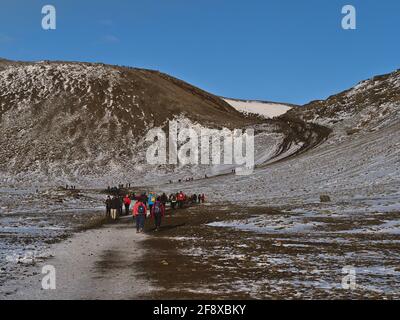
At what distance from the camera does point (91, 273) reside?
14.0 meters

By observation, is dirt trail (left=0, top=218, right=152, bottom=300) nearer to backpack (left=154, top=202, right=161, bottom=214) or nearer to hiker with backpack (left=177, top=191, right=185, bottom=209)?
backpack (left=154, top=202, right=161, bottom=214)

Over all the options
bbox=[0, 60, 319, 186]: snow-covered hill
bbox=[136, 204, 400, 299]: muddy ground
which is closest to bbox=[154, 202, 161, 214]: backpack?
bbox=[136, 204, 400, 299]: muddy ground

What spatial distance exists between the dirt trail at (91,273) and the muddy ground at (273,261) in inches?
23.6

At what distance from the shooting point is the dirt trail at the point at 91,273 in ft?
37.2

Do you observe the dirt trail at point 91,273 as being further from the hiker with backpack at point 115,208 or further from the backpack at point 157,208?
the hiker with backpack at point 115,208

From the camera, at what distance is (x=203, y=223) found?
100ft

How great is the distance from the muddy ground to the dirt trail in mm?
599

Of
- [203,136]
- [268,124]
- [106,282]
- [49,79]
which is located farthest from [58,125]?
[106,282]

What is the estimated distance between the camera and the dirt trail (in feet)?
37.2

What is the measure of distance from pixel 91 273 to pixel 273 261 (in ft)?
19.7

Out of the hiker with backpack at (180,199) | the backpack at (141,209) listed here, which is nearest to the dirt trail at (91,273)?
the backpack at (141,209)

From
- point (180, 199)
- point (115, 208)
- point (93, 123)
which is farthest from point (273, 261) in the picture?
point (93, 123)

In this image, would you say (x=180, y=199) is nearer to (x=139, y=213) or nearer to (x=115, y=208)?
(x=115, y=208)
